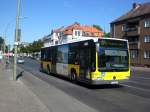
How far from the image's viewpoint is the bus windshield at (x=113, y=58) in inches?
654

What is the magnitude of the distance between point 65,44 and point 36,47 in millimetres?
116357

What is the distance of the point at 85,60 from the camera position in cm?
1778

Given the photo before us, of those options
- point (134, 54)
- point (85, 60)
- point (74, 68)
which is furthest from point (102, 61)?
point (134, 54)

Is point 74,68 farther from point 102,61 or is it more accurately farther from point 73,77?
point 102,61

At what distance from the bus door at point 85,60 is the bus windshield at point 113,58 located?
87 cm

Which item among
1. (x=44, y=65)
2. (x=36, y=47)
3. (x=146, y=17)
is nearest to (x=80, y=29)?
(x=36, y=47)

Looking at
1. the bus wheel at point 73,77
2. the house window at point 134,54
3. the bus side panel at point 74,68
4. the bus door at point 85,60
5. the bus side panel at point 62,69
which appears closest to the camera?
the bus door at point 85,60

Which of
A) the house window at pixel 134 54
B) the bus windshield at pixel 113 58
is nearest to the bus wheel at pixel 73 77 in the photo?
the bus windshield at pixel 113 58

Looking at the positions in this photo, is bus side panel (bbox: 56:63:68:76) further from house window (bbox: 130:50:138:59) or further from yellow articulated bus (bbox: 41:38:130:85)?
house window (bbox: 130:50:138:59)

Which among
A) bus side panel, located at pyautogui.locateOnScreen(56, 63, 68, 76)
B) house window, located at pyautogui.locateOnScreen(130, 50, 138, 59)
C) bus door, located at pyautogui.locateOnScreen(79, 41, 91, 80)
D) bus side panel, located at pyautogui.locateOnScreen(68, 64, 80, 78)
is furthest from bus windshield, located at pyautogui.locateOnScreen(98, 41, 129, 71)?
house window, located at pyautogui.locateOnScreen(130, 50, 138, 59)

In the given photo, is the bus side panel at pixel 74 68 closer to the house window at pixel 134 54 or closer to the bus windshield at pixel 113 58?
the bus windshield at pixel 113 58

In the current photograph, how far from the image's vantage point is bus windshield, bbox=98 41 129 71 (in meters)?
16.6

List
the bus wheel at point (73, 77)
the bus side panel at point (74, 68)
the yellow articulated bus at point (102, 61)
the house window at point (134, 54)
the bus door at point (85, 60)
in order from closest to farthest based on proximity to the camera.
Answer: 1. the yellow articulated bus at point (102, 61)
2. the bus door at point (85, 60)
3. the bus side panel at point (74, 68)
4. the bus wheel at point (73, 77)
5. the house window at point (134, 54)

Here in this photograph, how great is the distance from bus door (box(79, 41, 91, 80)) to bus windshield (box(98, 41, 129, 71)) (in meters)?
0.87
